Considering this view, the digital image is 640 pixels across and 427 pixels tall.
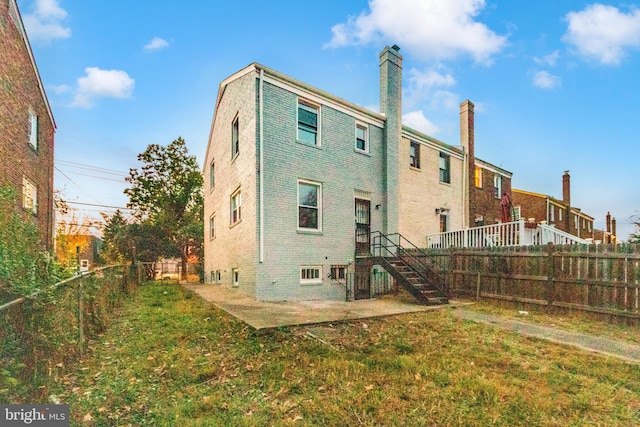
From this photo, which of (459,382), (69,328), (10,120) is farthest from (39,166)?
(459,382)

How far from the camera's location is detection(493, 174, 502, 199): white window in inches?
789

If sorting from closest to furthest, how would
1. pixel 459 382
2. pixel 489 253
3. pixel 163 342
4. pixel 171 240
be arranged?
pixel 459 382
pixel 163 342
pixel 489 253
pixel 171 240

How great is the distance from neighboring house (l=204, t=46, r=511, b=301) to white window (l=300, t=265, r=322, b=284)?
38 mm

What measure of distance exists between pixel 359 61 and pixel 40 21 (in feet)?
39.0

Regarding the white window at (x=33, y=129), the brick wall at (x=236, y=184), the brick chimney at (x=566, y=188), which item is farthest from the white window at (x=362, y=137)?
the brick chimney at (x=566, y=188)

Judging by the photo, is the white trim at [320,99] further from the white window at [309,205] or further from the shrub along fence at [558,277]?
the shrub along fence at [558,277]

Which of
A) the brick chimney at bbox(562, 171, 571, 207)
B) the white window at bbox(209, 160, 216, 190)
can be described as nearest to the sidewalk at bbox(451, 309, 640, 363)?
the white window at bbox(209, 160, 216, 190)

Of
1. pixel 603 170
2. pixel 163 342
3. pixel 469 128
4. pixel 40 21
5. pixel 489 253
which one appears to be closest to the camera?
pixel 40 21

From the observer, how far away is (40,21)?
501 cm

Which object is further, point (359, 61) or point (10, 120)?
point (359, 61)

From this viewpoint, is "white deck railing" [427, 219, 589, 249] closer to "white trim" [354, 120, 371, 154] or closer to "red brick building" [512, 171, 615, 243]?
"white trim" [354, 120, 371, 154]

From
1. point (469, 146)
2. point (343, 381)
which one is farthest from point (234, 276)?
point (469, 146)

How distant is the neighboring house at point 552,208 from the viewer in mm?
26375

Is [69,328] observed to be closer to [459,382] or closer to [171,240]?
[459,382]
